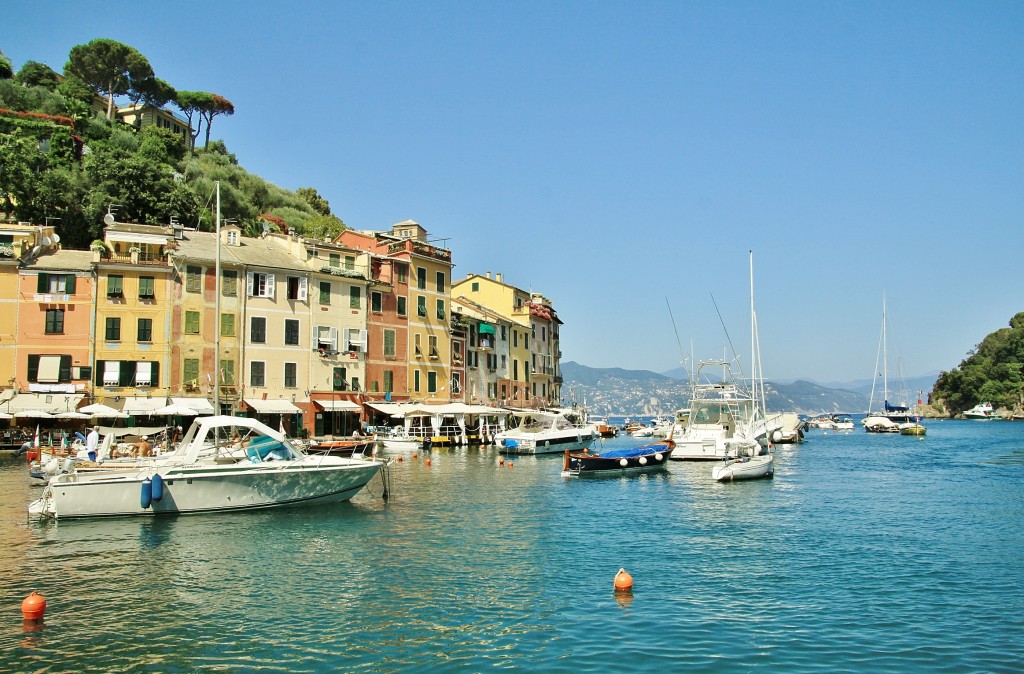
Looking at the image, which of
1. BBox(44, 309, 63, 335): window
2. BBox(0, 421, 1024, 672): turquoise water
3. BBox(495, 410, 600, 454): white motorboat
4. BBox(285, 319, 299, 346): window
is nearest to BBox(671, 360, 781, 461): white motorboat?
BBox(495, 410, 600, 454): white motorboat

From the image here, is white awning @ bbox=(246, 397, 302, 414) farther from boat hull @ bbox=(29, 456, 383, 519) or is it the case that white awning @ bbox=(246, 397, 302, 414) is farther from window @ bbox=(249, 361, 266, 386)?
boat hull @ bbox=(29, 456, 383, 519)

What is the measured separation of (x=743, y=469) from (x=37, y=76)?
289ft

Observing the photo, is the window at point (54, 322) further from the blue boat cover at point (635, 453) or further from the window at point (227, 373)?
the blue boat cover at point (635, 453)

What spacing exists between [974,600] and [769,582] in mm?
4173

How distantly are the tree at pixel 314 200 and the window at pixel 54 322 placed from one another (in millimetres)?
58857

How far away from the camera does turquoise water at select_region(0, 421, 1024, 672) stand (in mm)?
13453

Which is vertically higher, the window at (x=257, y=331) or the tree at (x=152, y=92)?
the tree at (x=152, y=92)

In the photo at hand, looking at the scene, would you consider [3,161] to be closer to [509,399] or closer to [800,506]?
[509,399]

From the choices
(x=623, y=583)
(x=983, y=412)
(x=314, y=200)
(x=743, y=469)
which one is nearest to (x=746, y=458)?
(x=743, y=469)

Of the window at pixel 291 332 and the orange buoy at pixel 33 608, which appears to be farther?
the window at pixel 291 332

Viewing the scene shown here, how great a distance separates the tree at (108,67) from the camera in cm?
9394

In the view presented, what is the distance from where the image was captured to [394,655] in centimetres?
1335

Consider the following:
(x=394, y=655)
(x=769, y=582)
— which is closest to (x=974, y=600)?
(x=769, y=582)

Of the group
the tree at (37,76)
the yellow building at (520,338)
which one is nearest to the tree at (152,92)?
the tree at (37,76)
